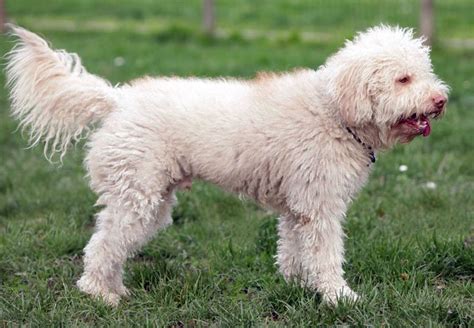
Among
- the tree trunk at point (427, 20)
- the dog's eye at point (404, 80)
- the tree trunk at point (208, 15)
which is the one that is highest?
the dog's eye at point (404, 80)

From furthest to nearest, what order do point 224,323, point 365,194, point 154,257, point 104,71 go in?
point 104,71, point 365,194, point 154,257, point 224,323

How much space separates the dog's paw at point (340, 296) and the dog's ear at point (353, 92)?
36.6 inches

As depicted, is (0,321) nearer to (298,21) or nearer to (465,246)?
(465,246)

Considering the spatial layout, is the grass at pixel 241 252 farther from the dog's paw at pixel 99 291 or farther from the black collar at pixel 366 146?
the black collar at pixel 366 146

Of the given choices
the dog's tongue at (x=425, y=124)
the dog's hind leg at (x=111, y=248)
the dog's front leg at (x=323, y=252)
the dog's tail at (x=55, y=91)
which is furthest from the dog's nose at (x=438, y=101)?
the dog's tail at (x=55, y=91)

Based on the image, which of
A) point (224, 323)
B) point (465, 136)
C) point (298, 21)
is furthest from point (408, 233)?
point (298, 21)

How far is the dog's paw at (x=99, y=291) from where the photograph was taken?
5.00 meters

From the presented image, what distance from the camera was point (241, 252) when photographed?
5723 millimetres

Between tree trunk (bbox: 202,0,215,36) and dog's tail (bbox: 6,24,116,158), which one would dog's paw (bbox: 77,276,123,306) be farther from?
tree trunk (bbox: 202,0,215,36)

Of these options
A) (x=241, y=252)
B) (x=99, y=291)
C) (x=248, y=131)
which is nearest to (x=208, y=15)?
(x=241, y=252)

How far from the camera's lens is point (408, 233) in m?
6.03

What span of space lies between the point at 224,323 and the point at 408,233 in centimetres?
200

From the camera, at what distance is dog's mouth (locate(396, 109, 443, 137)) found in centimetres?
472

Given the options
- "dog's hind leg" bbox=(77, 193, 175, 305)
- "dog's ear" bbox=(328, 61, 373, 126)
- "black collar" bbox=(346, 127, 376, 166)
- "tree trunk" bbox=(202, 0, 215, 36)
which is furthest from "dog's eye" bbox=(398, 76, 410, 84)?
"tree trunk" bbox=(202, 0, 215, 36)
